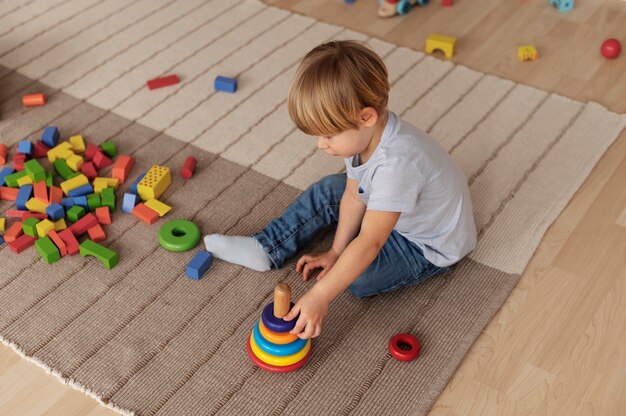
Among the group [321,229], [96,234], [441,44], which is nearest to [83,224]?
[96,234]

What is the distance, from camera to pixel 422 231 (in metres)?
1.23

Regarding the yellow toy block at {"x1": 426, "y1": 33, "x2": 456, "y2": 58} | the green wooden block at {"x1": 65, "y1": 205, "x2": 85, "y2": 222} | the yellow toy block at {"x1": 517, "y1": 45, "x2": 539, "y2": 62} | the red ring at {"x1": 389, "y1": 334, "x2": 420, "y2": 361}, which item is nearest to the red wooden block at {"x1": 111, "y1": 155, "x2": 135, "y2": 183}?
the green wooden block at {"x1": 65, "y1": 205, "x2": 85, "y2": 222}

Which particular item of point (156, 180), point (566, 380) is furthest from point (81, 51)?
point (566, 380)

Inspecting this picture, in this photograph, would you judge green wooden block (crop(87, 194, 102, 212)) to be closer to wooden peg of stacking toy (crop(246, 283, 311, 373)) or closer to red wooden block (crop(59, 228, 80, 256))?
red wooden block (crop(59, 228, 80, 256))

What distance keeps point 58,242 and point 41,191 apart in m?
0.15

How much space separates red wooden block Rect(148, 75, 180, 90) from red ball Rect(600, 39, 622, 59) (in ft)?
3.65

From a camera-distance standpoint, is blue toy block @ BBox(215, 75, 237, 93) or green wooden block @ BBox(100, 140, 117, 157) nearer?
green wooden block @ BBox(100, 140, 117, 157)

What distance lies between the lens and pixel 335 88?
1001mm

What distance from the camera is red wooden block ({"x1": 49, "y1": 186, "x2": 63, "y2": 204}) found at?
1.42 meters

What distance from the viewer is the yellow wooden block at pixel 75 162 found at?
1.50 metres

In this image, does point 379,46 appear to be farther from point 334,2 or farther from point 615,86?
point 615,86

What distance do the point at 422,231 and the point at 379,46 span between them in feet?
2.91

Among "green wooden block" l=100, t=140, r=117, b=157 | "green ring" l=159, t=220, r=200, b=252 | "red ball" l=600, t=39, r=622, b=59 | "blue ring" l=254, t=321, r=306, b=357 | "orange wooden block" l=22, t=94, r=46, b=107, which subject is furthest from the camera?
"red ball" l=600, t=39, r=622, b=59

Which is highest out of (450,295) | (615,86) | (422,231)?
(422,231)
